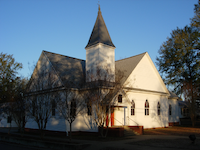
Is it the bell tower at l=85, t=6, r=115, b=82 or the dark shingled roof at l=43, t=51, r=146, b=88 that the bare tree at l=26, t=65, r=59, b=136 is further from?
the bell tower at l=85, t=6, r=115, b=82

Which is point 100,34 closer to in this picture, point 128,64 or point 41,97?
point 128,64

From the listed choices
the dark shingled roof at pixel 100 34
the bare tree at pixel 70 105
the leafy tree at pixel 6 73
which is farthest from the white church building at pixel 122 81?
the leafy tree at pixel 6 73

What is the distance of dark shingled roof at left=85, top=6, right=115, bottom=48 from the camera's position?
22.3m

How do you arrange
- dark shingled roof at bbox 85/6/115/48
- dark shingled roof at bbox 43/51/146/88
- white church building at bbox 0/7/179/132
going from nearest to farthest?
white church building at bbox 0/7/179/132 < dark shingled roof at bbox 43/51/146/88 < dark shingled roof at bbox 85/6/115/48

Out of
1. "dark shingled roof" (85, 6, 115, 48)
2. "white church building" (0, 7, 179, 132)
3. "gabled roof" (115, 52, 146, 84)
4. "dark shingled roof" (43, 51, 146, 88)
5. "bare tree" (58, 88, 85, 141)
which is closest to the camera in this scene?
"bare tree" (58, 88, 85, 141)

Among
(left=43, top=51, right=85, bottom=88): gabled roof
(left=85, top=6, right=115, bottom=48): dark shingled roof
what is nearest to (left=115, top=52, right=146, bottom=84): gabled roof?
(left=85, top=6, right=115, bottom=48): dark shingled roof

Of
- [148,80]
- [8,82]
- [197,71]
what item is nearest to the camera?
[148,80]

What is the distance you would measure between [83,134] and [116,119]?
377 cm

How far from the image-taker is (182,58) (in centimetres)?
3694

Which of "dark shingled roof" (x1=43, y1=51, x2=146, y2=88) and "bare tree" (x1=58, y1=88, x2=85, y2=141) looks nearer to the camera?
"bare tree" (x1=58, y1=88, x2=85, y2=141)

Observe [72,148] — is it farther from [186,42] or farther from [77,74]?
[186,42]

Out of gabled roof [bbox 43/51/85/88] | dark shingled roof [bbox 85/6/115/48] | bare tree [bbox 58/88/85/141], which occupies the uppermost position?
dark shingled roof [bbox 85/6/115/48]

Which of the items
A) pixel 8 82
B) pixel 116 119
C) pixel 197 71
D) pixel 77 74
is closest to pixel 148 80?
pixel 116 119

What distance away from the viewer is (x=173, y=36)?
39.4 meters
